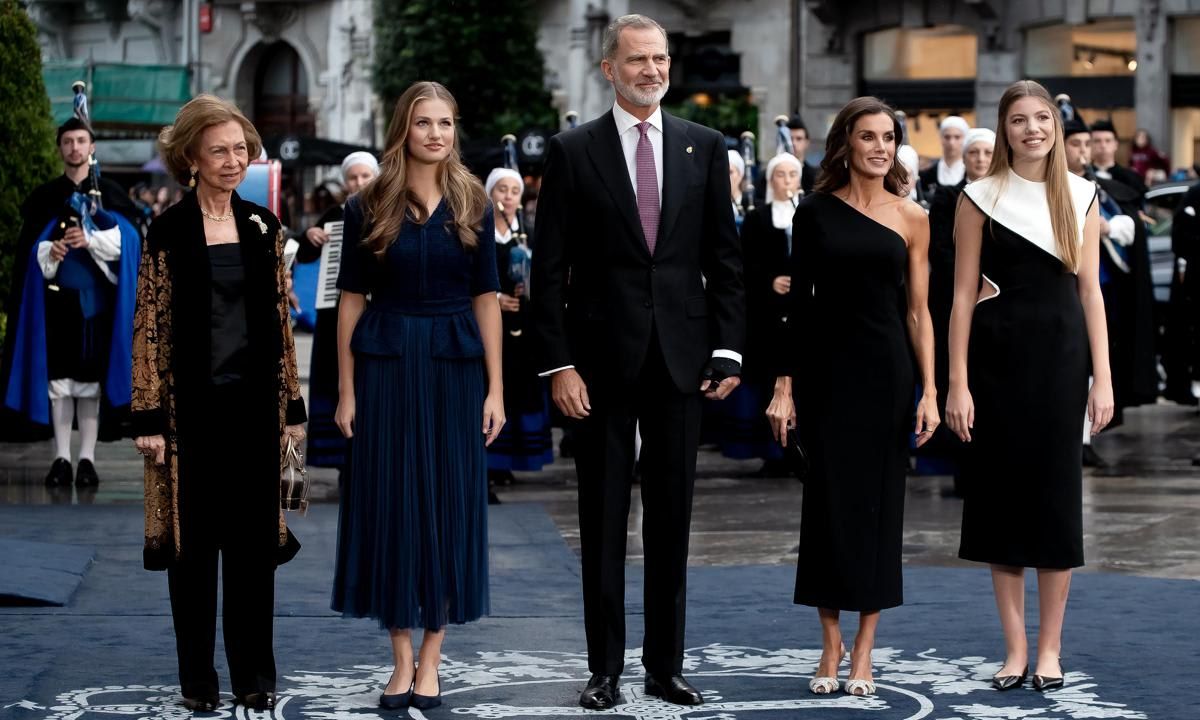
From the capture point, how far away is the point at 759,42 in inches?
1335

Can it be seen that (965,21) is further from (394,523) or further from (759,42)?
(394,523)

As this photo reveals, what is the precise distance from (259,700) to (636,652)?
1.48 m

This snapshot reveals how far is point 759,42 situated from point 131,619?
87.2 feet

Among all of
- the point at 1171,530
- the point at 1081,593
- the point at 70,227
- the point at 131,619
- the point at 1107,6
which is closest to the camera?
the point at 131,619

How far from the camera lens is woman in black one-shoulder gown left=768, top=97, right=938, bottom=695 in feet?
22.9

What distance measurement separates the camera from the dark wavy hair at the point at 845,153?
23.1 feet

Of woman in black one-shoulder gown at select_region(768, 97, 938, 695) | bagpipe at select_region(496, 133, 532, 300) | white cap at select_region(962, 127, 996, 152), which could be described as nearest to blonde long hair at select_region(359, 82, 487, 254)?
woman in black one-shoulder gown at select_region(768, 97, 938, 695)

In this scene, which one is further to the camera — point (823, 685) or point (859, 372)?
point (859, 372)

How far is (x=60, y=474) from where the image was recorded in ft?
41.9

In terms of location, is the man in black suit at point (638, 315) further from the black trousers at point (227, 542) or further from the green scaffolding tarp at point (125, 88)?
the green scaffolding tarp at point (125, 88)

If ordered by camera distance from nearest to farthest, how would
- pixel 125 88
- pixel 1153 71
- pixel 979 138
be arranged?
pixel 979 138 → pixel 1153 71 → pixel 125 88

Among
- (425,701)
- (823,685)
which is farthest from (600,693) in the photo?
(823,685)

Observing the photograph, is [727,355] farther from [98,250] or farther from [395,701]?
[98,250]

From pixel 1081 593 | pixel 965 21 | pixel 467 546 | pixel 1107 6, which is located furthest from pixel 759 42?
pixel 467 546
